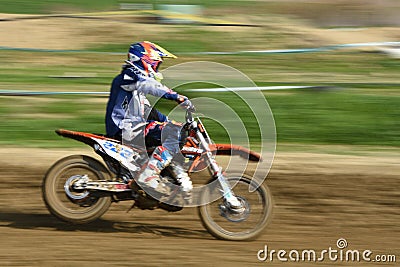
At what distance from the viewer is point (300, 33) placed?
65.8 ft

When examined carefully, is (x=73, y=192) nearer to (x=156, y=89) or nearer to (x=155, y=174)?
(x=155, y=174)

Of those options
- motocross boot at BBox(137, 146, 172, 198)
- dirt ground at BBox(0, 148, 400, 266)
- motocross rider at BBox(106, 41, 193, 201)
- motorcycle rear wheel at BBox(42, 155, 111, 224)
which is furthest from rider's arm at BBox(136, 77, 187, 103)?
dirt ground at BBox(0, 148, 400, 266)

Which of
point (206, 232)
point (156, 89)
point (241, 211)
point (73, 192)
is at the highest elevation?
point (156, 89)

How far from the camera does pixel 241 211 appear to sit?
719 cm

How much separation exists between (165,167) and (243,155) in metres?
0.76

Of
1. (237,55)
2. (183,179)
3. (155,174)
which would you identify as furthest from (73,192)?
(237,55)

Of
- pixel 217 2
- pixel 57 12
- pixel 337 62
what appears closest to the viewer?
pixel 337 62

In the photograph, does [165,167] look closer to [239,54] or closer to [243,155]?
[243,155]

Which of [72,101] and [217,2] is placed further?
[217,2]

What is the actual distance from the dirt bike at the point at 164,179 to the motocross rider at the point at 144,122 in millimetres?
80

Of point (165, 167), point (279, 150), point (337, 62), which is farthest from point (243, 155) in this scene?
point (337, 62)

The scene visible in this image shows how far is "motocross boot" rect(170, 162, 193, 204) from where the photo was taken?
7.26 m

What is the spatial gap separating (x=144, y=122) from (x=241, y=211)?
126cm

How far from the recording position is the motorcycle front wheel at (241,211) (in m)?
7.18
